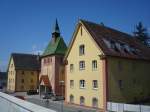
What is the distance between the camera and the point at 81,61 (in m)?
44.3

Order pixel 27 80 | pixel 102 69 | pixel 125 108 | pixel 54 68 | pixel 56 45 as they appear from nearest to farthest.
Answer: pixel 125 108 → pixel 102 69 → pixel 54 68 → pixel 56 45 → pixel 27 80

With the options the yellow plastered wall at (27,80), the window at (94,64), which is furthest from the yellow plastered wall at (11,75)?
the window at (94,64)

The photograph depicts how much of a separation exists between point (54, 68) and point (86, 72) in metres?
21.7

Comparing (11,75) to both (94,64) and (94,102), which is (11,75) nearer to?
(94,64)

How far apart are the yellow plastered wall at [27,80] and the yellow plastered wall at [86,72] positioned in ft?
137

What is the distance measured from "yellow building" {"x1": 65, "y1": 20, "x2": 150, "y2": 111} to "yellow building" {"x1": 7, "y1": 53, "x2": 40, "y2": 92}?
4177 cm

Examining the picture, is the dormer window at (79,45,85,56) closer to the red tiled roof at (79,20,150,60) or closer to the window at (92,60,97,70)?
the window at (92,60,97,70)

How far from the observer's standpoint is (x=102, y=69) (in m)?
39.1

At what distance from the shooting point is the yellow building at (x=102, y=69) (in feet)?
129

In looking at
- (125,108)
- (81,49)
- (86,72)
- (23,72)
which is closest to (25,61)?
(23,72)

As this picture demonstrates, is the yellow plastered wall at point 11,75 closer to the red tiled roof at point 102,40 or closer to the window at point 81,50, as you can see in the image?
the window at point 81,50

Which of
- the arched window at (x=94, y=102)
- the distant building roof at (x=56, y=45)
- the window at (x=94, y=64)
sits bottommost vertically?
the arched window at (x=94, y=102)

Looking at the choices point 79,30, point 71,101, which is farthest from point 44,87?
point 79,30

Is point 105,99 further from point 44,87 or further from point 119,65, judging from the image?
point 44,87
